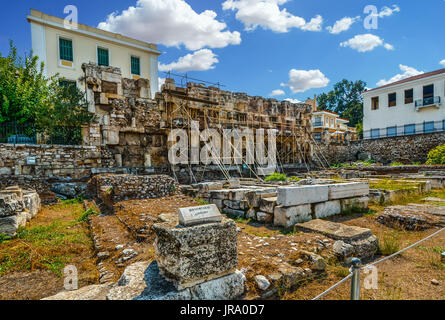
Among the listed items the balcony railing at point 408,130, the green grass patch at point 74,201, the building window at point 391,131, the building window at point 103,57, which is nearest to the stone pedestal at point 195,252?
the green grass patch at point 74,201

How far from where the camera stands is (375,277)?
3.32 metres

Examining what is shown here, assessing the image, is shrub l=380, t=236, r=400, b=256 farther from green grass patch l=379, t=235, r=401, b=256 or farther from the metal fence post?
the metal fence post

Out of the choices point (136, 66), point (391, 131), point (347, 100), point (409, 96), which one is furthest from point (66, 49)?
point (347, 100)

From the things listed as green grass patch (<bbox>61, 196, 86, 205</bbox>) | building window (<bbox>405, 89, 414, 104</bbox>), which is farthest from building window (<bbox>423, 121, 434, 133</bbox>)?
green grass patch (<bbox>61, 196, 86, 205</bbox>)

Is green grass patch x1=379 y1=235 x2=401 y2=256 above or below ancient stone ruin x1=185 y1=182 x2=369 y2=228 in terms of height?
below

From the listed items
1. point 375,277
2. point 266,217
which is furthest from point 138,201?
point 375,277

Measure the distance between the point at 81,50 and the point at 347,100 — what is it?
50756mm

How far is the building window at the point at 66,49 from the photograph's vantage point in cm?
1850

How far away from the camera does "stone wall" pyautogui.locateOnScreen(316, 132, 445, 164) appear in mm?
21969

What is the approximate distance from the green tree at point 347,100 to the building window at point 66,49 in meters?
48.9

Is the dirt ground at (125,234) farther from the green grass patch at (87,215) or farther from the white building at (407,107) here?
the white building at (407,107)

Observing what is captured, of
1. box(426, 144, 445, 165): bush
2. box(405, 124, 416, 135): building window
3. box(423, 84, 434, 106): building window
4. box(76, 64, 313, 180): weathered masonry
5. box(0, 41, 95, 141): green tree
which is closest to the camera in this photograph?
box(0, 41, 95, 141): green tree
